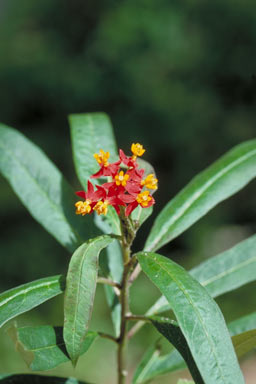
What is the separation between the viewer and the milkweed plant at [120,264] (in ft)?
2.80

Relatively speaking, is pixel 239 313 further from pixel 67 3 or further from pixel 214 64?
pixel 67 3

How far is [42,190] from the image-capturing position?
133 cm

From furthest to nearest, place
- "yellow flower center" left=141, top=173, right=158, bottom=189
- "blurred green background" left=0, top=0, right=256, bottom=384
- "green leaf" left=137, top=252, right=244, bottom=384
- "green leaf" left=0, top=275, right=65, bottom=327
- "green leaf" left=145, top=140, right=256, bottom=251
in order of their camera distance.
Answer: "blurred green background" left=0, top=0, right=256, bottom=384, "green leaf" left=145, top=140, right=256, bottom=251, "yellow flower center" left=141, top=173, right=158, bottom=189, "green leaf" left=0, top=275, right=65, bottom=327, "green leaf" left=137, top=252, right=244, bottom=384

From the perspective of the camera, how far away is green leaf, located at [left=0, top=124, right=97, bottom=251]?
1283 millimetres

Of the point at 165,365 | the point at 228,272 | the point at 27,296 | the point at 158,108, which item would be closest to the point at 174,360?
the point at 165,365

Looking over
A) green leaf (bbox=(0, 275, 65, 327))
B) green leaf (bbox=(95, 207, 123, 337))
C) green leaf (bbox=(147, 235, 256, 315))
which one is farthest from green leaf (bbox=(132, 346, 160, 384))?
green leaf (bbox=(0, 275, 65, 327))

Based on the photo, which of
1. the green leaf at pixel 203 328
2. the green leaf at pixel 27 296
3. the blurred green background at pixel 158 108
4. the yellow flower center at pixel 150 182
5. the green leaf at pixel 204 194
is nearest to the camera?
the green leaf at pixel 203 328

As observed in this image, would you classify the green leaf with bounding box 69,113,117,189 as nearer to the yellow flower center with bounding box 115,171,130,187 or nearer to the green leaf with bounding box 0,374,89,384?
the yellow flower center with bounding box 115,171,130,187

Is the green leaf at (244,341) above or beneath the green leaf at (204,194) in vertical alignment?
beneath

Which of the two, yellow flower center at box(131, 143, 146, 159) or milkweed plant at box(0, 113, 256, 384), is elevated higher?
yellow flower center at box(131, 143, 146, 159)

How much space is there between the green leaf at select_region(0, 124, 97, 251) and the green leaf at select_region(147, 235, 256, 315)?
0.32 meters

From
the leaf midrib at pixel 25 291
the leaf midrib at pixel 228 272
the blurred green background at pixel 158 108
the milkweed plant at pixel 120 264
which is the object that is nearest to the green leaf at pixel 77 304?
the milkweed plant at pixel 120 264

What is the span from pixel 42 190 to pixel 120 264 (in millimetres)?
282

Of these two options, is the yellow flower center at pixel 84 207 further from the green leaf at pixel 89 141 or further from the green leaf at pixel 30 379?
the green leaf at pixel 30 379
